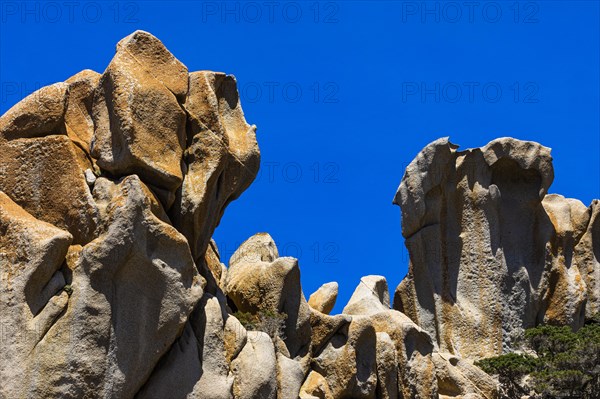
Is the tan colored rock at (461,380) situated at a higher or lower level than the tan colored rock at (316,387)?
higher

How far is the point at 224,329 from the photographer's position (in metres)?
27.4

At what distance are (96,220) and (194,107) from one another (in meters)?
4.65

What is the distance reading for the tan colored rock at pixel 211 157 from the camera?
27.8 m

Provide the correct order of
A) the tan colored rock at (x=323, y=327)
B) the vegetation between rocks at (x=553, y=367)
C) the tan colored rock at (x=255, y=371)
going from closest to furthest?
the tan colored rock at (x=255, y=371) → the tan colored rock at (x=323, y=327) → the vegetation between rocks at (x=553, y=367)

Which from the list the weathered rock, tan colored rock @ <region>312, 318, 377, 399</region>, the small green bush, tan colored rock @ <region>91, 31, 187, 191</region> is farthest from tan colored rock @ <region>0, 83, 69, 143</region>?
tan colored rock @ <region>312, 318, 377, 399</region>

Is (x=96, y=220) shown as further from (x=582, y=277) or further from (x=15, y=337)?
(x=582, y=277)

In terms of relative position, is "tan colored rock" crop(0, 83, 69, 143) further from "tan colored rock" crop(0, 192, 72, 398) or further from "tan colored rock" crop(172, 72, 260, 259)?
"tan colored rock" crop(172, 72, 260, 259)

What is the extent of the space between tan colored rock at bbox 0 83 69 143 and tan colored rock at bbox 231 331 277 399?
19.5 feet

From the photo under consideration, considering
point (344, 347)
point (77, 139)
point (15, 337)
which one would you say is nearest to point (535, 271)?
point (344, 347)

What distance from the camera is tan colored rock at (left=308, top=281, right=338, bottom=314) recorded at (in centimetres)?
3588

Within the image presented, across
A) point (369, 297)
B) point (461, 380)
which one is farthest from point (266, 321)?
point (369, 297)

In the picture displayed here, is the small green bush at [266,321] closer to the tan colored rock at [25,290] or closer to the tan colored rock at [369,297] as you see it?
the tan colored rock at [369,297]

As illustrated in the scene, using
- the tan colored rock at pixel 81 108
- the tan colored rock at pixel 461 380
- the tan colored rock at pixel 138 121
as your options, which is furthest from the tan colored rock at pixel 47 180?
the tan colored rock at pixel 461 380

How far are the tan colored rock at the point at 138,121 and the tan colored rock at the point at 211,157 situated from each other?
0.50 metres
